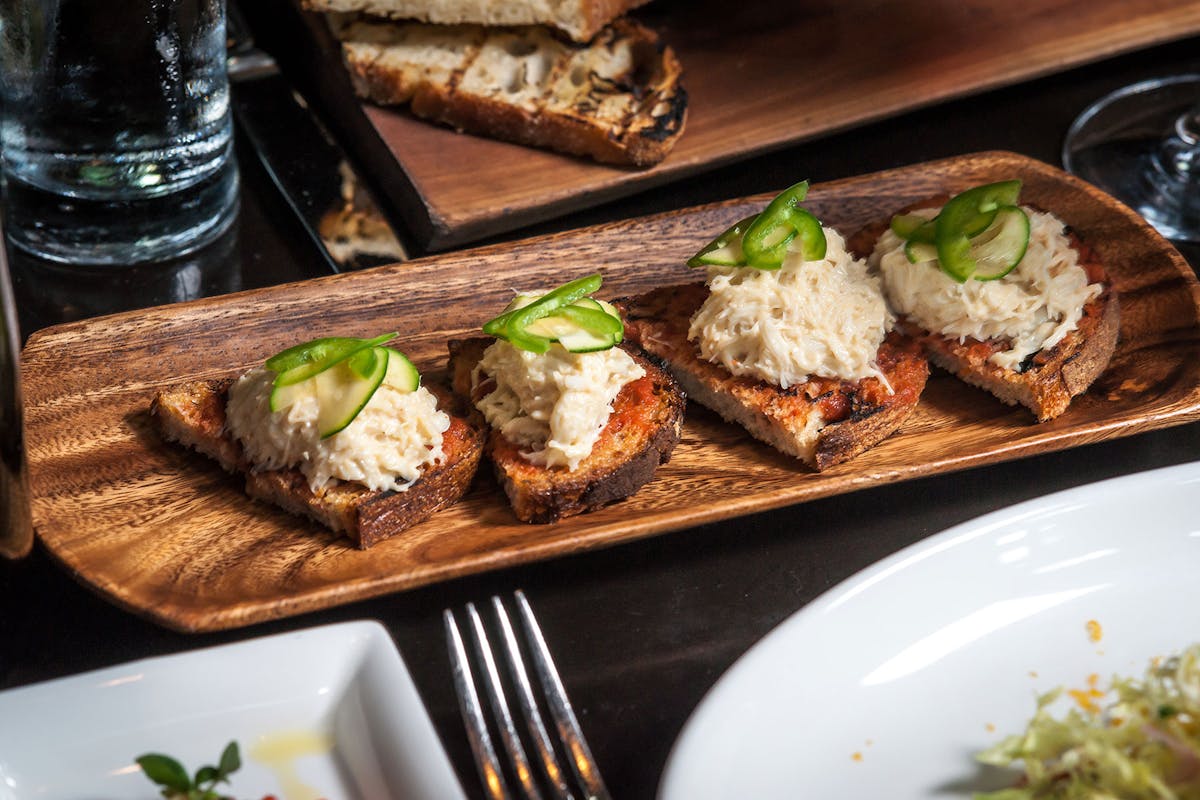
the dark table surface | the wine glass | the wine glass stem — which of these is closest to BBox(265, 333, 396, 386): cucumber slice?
the dark table surface

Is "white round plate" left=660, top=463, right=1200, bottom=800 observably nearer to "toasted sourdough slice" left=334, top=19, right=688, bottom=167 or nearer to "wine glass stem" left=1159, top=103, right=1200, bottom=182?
"toasted sourdough slice" left=334, top=19, right=688, bottom=167

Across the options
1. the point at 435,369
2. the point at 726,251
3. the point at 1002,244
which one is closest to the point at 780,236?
the point at 726,251

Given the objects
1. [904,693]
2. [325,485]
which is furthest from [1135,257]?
[325,485]

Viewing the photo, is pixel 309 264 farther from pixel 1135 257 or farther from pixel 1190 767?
pixel 1190 767

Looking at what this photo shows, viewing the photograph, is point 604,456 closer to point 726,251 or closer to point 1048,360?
point 726,251

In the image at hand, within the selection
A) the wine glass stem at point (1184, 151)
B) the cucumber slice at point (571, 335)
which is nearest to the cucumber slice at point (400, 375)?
the cucumber slice at point (571, 335)
